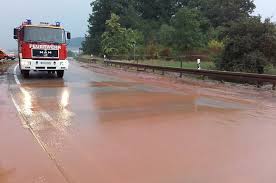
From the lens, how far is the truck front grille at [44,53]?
928 inches

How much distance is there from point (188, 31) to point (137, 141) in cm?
5497

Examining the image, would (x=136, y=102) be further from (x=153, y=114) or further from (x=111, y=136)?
(x=111, y=136)

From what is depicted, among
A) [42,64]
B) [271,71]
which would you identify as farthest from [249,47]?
[42,64]

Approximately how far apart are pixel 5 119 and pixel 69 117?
4.79 ft

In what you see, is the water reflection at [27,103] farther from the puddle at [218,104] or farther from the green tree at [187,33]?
the green tree at [187,33]

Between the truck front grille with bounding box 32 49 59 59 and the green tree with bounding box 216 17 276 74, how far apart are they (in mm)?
11529

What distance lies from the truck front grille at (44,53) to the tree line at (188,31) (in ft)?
38.1

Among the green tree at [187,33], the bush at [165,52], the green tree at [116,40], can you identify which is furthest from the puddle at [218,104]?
the green tree at [116,40]

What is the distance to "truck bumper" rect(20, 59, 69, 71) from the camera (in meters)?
23.5

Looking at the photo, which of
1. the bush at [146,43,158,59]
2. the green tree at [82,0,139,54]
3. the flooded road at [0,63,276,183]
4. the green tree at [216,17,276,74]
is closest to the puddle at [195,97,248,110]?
the flooded road at [0,63,276,183]

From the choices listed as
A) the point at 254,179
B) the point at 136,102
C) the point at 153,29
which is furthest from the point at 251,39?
the point at 153,29

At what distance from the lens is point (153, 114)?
1067cm

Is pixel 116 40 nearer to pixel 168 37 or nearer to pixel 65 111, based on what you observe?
pixel 168 37

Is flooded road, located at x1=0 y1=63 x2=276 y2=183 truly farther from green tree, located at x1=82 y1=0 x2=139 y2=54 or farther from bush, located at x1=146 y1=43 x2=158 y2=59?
green tree, located at x1=82 y1=0 x2=139 y2=54
